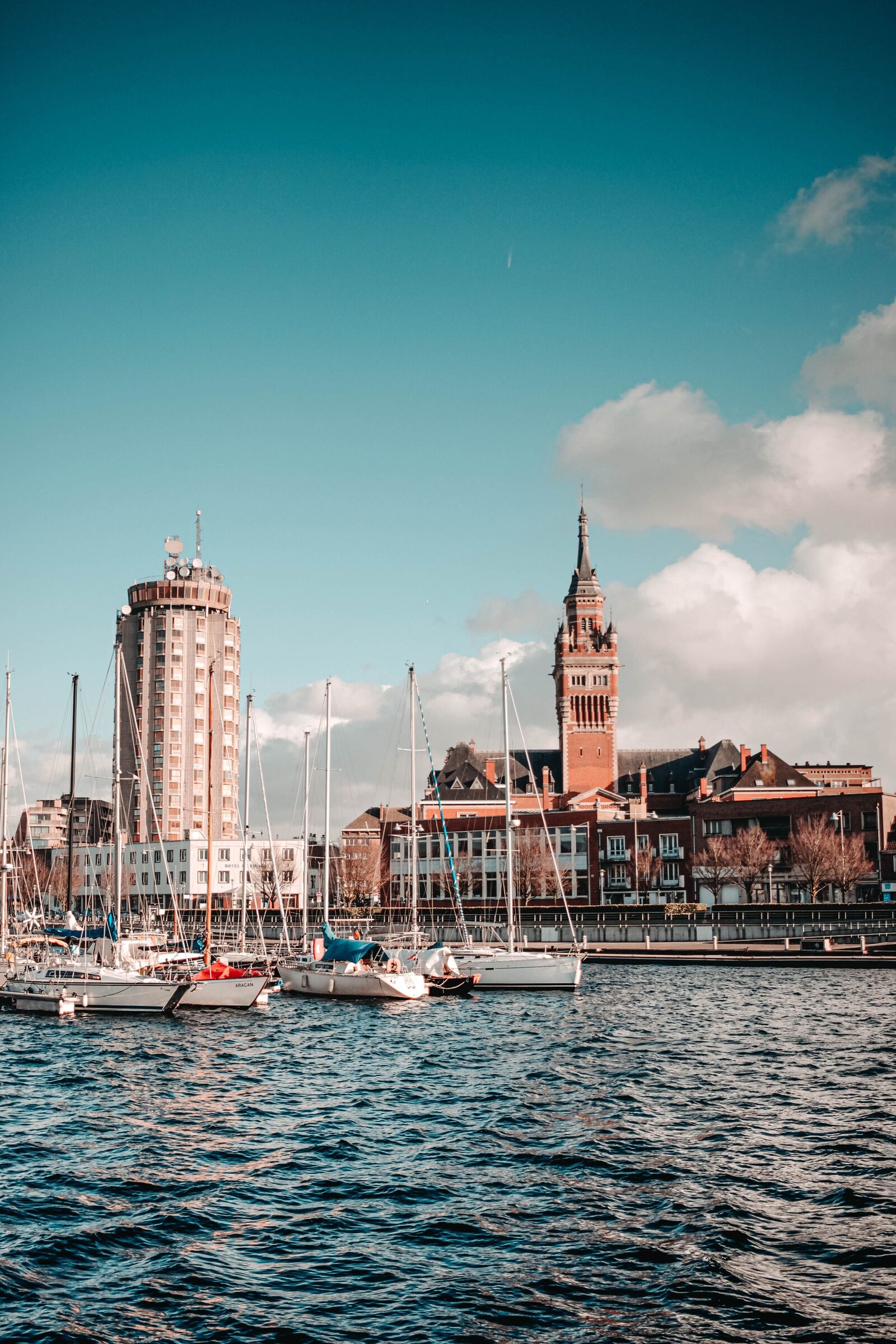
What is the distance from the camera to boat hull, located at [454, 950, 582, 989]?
60.0 metres

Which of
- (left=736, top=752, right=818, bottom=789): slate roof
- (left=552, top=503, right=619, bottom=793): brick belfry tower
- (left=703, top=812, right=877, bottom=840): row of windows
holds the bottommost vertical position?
(left=703, top=812, right=877, bottom=840): row of windows

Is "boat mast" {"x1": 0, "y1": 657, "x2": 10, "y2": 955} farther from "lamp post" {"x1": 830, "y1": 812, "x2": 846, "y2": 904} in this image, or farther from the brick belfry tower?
the brick belfry tower

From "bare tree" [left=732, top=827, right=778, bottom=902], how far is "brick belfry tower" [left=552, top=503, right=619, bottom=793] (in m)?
44.1

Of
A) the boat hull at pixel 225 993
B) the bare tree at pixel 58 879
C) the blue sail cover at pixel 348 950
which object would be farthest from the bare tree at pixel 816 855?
the bare tree at pixel 58 879

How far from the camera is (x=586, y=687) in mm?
165375

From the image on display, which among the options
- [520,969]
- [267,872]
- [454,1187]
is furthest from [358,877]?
[454,1187]

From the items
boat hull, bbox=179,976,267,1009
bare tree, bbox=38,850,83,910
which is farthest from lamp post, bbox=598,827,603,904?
boat hull, bbox=179,976,267,1009

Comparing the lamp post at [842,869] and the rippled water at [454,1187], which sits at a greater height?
the lamp post at [842,869]

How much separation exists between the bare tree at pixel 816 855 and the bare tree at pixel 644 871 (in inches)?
599

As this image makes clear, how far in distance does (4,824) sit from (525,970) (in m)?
31.4

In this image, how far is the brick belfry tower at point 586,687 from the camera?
160750 millimetres

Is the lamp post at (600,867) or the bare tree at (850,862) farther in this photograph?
the lamp post at (600,867)

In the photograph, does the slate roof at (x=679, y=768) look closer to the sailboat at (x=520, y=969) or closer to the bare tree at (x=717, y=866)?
the bare tree at (x=717, y=866)

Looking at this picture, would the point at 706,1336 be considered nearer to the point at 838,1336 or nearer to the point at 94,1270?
the point at 838,1336
